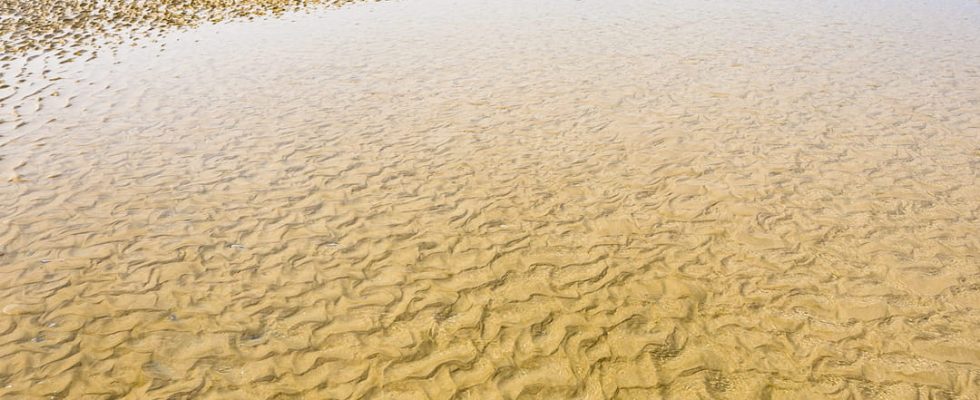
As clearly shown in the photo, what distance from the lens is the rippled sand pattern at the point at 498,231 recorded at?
6.86 metres

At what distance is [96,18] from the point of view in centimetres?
2409

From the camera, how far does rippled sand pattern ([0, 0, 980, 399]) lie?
686 centimetres

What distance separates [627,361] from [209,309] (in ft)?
17.0

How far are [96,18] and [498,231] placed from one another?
22594mm

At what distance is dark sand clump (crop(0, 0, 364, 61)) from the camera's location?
2080cm

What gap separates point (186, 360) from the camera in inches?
276

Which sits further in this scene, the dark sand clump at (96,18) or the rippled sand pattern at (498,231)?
the dark sand clump at (96,18)

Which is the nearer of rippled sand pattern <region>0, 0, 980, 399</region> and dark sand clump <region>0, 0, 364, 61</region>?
rippled sand pattern <region>0, 0, 980, 399</region>

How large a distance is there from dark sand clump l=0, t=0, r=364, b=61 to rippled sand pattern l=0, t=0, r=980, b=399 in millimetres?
3888

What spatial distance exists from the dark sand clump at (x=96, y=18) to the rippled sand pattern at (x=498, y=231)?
389 centimetres

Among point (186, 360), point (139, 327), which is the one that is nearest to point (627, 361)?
point (186, 360)

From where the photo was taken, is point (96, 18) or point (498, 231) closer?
point (498, 231)

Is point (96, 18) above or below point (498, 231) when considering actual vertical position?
below

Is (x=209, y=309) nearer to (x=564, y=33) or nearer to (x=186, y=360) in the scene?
Result: (x=186, y=360)
